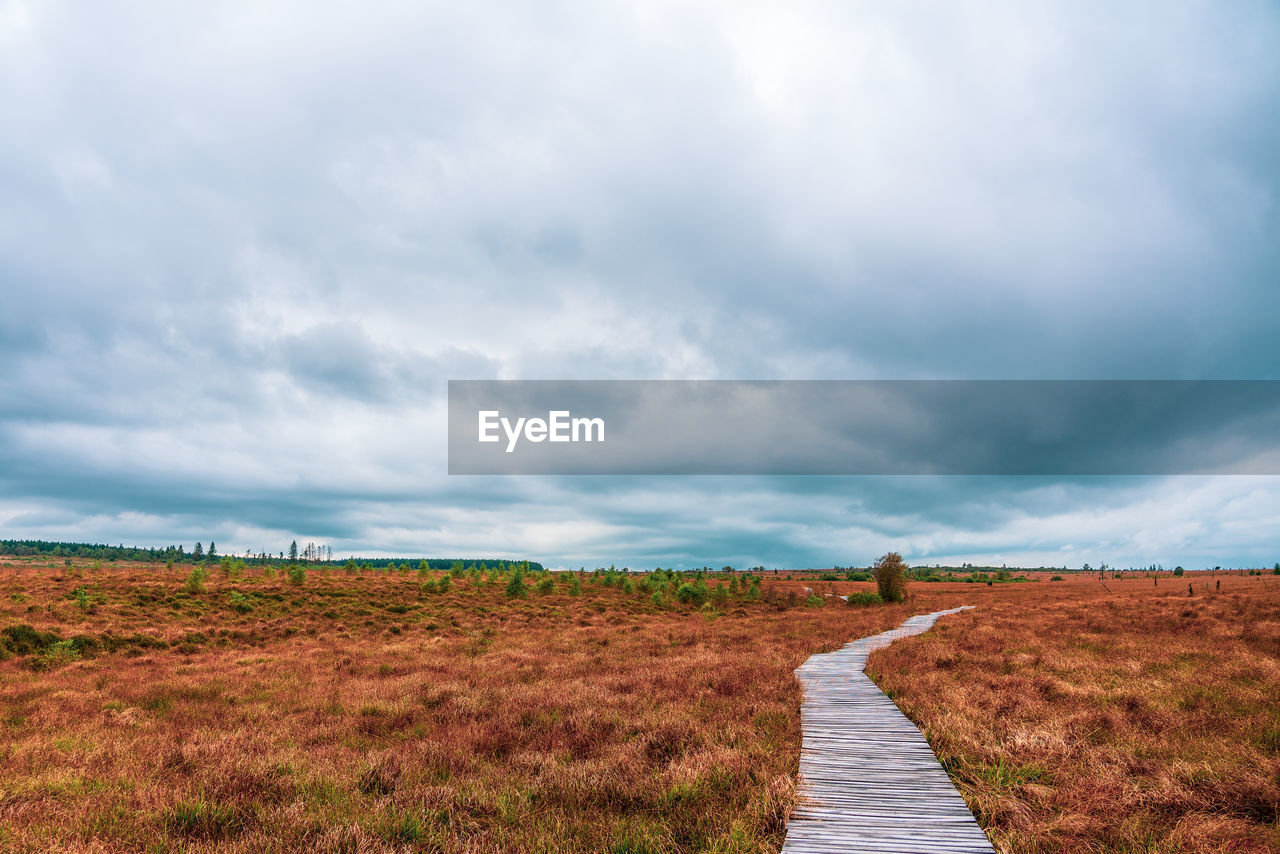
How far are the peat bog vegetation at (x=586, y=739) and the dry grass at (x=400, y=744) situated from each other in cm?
6

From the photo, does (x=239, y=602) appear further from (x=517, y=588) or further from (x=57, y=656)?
(x=517, y=588)

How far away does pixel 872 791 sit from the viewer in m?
7.85

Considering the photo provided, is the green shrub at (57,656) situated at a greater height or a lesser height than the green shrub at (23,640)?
lesser

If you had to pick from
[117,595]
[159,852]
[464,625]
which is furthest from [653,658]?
[117,595]

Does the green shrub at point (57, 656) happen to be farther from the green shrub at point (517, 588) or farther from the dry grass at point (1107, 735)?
the green shrub at point (517, 588)

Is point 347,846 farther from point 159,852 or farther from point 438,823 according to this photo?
point 159,852

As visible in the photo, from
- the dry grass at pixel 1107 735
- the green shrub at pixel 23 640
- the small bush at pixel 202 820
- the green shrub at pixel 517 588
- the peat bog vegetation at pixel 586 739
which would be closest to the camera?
the dry grass at pixel 1107 735

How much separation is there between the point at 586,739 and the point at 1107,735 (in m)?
9.23

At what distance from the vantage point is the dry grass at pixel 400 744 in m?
7.21

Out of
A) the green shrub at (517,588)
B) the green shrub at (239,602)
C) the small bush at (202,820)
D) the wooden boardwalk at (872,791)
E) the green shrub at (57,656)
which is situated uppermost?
the wooden boardwalk at (872,791)

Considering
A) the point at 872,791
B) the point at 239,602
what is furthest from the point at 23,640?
the point at 872,791

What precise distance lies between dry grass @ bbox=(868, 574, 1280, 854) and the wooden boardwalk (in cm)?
34

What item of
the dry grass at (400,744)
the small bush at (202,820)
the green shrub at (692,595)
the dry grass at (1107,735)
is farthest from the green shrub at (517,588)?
the small bush at (202,820)

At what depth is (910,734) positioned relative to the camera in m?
10.2
